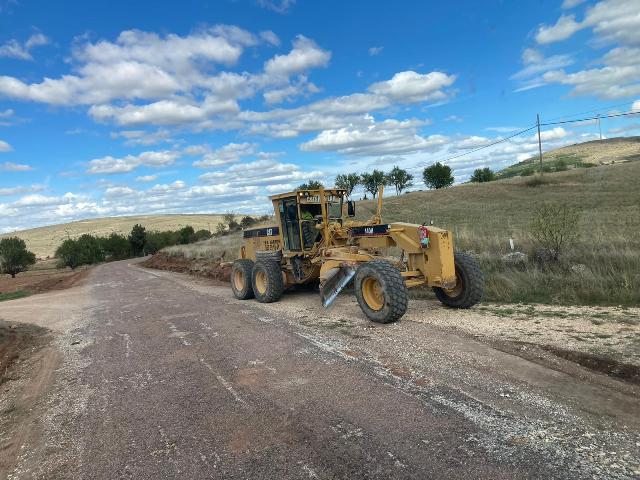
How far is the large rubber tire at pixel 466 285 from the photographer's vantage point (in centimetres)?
838

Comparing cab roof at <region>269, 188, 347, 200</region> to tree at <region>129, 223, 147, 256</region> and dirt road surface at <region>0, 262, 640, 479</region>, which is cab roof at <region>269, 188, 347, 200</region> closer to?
dirt road surface at <region>0, 262, 640, 479</region>

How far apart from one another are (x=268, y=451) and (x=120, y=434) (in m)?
1.67

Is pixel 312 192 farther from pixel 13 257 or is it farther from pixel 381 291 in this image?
pixel 13 257

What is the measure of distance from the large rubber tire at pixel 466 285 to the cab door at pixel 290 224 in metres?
3.92

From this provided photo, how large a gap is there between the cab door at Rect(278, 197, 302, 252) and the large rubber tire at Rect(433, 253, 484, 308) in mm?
3924

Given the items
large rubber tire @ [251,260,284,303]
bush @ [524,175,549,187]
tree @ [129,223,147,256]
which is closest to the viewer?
large rubber tire @ [251,260,284,303]

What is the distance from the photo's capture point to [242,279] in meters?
12.5

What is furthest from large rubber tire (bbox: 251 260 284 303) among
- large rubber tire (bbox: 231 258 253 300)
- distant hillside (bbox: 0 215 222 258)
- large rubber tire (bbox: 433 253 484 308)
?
distant hillside (bbox: 0 215 222 258)

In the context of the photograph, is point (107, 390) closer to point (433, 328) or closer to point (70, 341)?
point (70, 341)

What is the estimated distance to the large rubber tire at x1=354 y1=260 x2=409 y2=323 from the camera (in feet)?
25.0

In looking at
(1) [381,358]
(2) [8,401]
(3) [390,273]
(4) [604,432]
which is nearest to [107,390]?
(2) [8,401]

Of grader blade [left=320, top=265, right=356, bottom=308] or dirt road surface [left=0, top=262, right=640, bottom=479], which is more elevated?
grader blade [left=320, top=265, right=356, bottom=308]

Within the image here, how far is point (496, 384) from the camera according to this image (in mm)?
5016

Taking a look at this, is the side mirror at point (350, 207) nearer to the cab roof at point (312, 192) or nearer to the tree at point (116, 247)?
the cab roof at point (312, 192)
